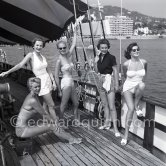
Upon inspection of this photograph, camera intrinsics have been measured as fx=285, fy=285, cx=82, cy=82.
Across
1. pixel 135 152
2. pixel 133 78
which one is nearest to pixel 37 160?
pixel 135 152

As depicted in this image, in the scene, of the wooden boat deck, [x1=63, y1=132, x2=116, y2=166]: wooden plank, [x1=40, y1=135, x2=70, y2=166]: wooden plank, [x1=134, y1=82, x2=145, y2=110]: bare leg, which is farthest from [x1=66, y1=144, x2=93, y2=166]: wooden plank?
[x1=134, y1=82, x2=145, y2=110]: bare leg

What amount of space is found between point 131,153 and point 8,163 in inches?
73.6

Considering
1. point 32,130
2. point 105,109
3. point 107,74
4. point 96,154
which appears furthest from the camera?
point 105,109

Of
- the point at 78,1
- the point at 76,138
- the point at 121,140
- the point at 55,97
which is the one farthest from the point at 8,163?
the point at 55,97

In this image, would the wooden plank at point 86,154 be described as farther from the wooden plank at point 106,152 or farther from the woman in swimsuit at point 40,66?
the woman in swimsuit at point 40,66

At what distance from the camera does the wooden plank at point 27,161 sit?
13.3ft

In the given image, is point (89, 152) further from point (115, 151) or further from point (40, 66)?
point (40, 66)

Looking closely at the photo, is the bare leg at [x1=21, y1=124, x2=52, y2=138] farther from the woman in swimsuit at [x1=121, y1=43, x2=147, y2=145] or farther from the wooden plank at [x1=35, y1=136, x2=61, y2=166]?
the woman in swimsuit at [x1=121, y1=43, x2=147, y2=145]

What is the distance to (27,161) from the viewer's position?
164 inches

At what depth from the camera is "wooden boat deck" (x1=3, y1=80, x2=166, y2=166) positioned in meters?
4.12

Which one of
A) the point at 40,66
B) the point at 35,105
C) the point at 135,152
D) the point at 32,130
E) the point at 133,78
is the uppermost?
the point at 40,66

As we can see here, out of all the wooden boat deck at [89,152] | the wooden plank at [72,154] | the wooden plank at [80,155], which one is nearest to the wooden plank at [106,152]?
the wooden boat deck at [89,152]

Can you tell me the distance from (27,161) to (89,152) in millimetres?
964

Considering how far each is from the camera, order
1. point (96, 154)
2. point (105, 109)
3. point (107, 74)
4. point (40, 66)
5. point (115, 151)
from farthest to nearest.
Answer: point (105, 109), point (107, 74), point (40, 66), point (115, 151), point (96, 154)
